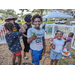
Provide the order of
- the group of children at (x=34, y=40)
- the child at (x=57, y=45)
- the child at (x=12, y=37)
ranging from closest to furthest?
the group of children at (x=34, y=40) < the child at (x=12, y=37) < the child at (x=57, y=45)

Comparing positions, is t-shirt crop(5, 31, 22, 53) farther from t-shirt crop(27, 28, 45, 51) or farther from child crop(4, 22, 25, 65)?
t-shirt crop(27, 28, 45, 51)

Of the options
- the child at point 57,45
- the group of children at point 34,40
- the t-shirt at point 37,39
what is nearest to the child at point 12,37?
the group of children at point 34,40

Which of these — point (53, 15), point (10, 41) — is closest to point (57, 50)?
point (10, 41)

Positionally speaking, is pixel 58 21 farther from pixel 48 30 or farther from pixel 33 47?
pixel 33 47

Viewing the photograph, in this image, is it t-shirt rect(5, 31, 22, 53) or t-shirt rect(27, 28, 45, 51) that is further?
A: t-shirt rect(5, 31, 22, 53)

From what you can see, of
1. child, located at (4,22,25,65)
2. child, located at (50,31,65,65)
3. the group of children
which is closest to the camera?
the group of children

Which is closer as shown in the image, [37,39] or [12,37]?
[37,39]

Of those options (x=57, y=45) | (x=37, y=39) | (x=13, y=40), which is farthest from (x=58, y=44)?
(x=13, y=40)

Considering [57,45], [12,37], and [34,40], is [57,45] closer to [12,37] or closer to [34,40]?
[34,40]

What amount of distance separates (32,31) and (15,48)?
780 millimetres

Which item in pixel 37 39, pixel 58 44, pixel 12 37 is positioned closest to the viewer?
→ pixel 37 39

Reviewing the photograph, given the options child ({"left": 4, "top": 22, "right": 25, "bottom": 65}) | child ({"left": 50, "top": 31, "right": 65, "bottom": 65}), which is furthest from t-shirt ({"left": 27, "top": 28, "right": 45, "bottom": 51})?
child ({"left": 50, "top": 31, "right": 65, "bottom": 65})

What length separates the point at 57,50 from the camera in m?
1.85

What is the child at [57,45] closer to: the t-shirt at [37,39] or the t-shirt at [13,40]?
the t-shirt at [37,39]
